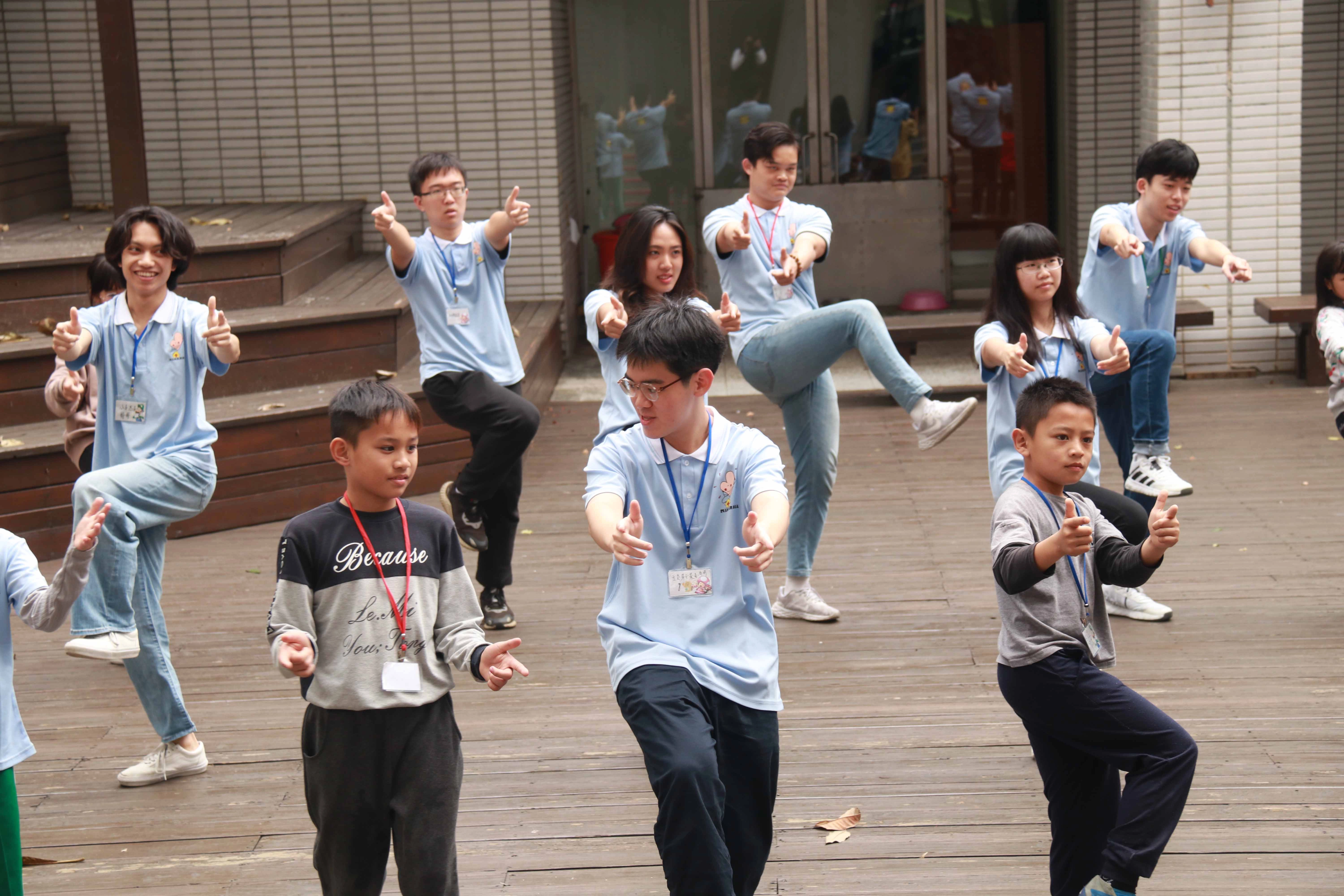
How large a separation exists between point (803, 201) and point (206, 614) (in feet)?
22.3

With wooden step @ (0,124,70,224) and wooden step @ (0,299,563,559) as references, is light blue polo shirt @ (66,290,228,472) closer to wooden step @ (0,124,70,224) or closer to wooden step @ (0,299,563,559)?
wooden step @ (0,299,563,559)

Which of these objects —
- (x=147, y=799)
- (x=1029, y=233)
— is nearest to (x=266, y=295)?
(x=147, y=799)

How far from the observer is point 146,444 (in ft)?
13.6

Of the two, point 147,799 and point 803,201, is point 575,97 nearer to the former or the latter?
point 803,201

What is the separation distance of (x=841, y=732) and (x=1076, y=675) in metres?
1.41

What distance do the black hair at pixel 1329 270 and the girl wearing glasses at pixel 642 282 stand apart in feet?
6.76

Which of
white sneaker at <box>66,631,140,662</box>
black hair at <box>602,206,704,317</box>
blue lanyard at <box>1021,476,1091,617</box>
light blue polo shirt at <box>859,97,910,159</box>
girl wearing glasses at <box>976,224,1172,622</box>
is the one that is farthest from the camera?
light blue polo shirt at <box>859,97,910,159</box>

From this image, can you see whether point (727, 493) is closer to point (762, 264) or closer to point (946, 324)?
point (762, 264)

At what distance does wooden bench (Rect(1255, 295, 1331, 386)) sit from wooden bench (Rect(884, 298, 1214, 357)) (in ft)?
1.13

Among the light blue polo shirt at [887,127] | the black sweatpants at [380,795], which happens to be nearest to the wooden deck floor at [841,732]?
the black sweatpants at [380,795]

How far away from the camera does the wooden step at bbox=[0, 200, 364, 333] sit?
7066mm

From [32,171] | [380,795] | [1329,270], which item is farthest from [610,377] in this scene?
[32,171]

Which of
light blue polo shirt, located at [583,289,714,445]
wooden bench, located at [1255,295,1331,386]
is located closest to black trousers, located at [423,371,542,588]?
light blue polo shirt, located at [583,289,714,445]

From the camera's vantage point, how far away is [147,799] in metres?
3.96
